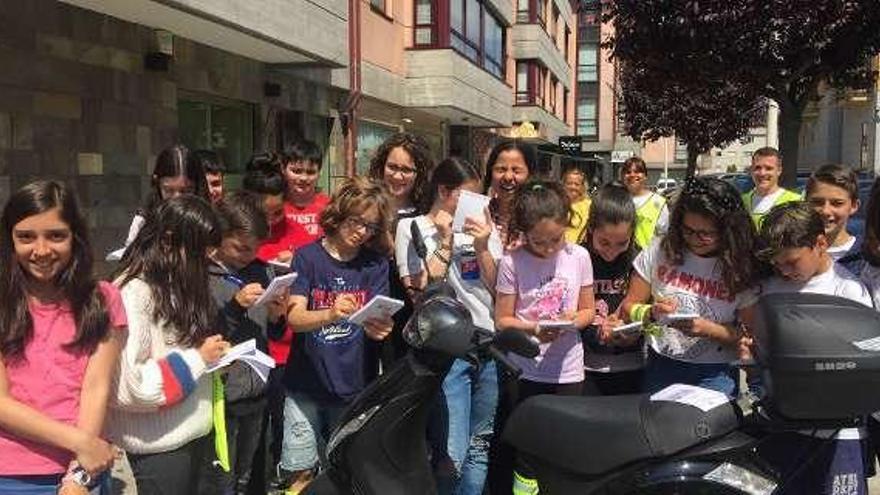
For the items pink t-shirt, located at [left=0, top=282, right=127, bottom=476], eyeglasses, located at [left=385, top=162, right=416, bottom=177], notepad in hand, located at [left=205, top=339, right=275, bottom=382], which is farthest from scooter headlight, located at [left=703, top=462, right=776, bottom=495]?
eyeglasses, located at [left=385, top=162, right=416, bottom=177]

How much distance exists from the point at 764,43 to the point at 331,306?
6.10m

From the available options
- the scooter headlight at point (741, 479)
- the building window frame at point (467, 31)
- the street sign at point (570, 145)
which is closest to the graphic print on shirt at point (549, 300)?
the scooter headlight at point (741, 479)

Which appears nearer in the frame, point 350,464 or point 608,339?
point 350,464

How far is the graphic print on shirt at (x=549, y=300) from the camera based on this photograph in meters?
3.51

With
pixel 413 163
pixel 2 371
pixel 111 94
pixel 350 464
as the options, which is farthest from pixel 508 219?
pixel 111 94

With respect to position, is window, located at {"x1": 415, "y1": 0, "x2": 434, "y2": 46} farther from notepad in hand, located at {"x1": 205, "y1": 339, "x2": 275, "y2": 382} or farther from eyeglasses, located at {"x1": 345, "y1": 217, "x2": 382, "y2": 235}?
notepad in hand, located at {"x1": 205, "y1": 339, "x2": 275, "y2": 382}

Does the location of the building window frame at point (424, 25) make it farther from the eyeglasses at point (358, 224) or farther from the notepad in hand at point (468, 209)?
the eyeglasses at point (358, 224)

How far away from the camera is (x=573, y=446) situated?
2.37 metres

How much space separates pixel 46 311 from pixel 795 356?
208 centimetres

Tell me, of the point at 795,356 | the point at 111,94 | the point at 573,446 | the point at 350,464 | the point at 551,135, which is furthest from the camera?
the point at 551,135

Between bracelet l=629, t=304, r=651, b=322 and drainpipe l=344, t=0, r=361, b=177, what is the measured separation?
11.3 meters

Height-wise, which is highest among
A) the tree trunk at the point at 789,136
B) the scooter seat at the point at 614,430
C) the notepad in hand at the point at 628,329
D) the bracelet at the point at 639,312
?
the tree trunk at the point at 789,136

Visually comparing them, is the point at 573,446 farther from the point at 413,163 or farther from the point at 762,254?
the point at 413,163

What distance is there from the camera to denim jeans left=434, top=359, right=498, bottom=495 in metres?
3.43
